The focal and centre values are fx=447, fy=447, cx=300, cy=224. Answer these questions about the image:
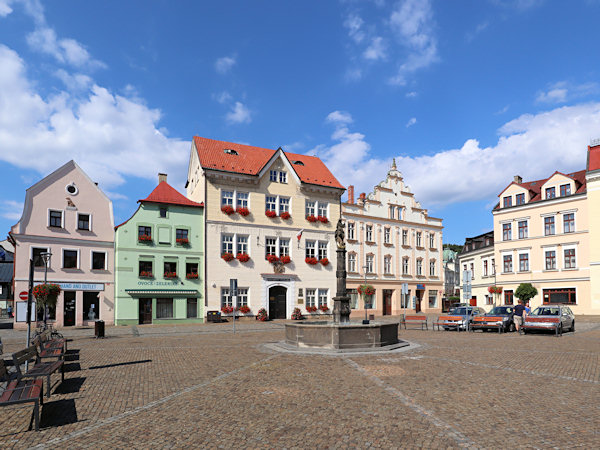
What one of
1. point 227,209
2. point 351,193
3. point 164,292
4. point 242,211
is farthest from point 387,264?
point 164,292

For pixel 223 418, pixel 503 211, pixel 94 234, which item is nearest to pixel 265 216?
pixel 94 234

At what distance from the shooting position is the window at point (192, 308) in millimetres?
35312

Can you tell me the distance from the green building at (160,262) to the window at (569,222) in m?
34.7

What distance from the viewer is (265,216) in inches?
1534

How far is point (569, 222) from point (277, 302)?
29.3 metres

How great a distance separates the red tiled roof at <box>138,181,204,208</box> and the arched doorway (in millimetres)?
9694

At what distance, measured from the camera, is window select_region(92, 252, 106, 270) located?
32997 millimetres

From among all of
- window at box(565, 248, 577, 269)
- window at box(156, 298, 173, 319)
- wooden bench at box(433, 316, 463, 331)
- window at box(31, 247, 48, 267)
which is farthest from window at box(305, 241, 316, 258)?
window at box(565, 248, 577, 269)

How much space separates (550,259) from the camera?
44625 millimetres

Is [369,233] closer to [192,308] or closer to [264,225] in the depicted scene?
[264,225]

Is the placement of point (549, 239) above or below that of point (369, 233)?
below

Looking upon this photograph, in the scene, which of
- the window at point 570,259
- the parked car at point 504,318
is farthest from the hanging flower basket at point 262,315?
the window at point 570,259

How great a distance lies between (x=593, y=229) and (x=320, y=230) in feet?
82.6

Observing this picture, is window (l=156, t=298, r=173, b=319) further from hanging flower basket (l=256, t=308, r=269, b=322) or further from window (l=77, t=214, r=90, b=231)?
window (l=77, t=214, r=90, b=231)
